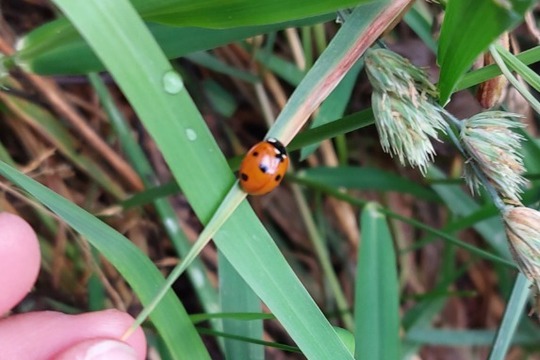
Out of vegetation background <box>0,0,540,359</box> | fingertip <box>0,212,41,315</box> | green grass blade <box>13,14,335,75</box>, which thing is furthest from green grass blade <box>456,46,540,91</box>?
fingertip <box>0,212,41,315</box>

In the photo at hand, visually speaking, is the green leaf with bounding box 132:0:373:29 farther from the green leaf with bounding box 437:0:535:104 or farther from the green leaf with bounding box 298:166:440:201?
the green leaf with bounding box 298:166:440:201

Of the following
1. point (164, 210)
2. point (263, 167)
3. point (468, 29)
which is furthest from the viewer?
point (164, 210)

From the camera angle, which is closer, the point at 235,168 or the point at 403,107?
the point at 403,107

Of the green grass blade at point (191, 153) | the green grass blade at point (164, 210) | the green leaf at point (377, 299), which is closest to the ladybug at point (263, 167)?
the green grass blade at point (191, 153)

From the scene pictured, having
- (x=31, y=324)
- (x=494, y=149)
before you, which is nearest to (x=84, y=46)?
(x=31, y=324)

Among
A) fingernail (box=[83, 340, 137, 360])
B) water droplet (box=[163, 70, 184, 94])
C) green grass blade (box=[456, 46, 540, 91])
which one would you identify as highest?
green grass blade (box=[456, 46, 540, 91])

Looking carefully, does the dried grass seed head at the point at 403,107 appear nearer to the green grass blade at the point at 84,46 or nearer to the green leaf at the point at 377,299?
the green grass blade at the point at 84,46

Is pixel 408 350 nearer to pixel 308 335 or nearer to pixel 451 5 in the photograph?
pixel 308 335

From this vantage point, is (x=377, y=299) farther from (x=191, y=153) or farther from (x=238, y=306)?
(x=191, y=153)
